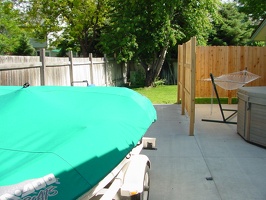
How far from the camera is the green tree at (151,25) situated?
49.9ft

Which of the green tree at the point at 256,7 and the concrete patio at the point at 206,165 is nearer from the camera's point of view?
the concrete patio at the point at 206,165

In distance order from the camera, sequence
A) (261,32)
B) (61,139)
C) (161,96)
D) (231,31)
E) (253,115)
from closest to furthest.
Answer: (61,139) < (253,115) < (261,32) < (161,96) < (231,31)

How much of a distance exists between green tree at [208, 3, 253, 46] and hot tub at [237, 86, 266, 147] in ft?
50.7

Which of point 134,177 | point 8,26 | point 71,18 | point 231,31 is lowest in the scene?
point 134,177

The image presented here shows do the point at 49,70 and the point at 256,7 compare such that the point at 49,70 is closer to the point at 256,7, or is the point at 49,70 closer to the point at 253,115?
the point at 253,115

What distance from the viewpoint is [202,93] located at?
11.2 m

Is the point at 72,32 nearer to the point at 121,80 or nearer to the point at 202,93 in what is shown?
the point at 121,80

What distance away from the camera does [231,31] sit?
20.5 metres

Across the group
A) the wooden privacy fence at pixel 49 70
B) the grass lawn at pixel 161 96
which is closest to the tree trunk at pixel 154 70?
the grass lawn at pixel 161 96

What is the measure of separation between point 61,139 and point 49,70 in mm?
5886

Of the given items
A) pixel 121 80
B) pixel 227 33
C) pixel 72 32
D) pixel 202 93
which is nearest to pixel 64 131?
pixel 202 93

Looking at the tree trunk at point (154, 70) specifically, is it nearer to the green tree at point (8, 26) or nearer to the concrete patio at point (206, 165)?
the concrete patio at point (206, 165)

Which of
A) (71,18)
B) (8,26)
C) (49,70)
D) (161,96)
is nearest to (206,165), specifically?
(49,70)

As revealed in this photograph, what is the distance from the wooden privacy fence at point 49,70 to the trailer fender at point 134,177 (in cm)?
196
